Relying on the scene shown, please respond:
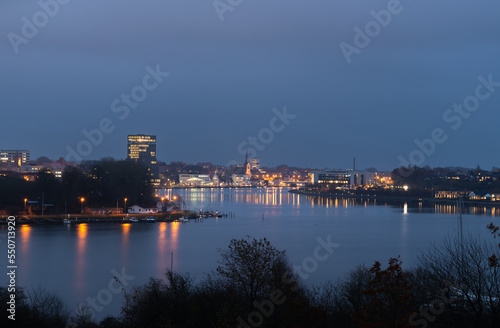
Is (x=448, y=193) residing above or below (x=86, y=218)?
above

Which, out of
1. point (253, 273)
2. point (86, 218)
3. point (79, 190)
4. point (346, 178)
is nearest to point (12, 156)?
point (346, 178)

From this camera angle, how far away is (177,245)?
785 centimetres

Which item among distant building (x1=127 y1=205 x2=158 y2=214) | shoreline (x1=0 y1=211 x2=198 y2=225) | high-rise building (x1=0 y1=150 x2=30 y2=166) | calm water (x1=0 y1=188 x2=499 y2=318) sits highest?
high-rise building (x1=0 y1=150 x2=30 y2=166)

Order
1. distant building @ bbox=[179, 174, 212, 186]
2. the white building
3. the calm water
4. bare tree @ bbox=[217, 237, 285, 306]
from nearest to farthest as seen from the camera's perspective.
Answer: bare tree @ bbox=[217, 237, 285, 306] < the calm water < distant building @ bbox=[179, 174, 212, 186] < the white building

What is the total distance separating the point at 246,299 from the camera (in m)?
3.02

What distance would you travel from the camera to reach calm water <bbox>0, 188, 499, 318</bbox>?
18.0ft

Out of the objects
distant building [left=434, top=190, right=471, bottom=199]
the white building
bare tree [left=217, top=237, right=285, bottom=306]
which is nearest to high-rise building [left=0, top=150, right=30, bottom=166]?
the white building

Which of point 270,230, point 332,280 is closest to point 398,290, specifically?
point 332,280

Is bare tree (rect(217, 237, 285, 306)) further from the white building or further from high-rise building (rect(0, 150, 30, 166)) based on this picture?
the white building

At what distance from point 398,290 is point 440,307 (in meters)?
0.71

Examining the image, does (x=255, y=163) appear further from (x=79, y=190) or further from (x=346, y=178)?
(x=79, y=190)

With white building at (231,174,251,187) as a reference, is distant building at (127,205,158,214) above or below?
below

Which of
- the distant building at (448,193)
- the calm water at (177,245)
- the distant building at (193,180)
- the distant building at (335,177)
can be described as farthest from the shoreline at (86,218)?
the distant building at (193,180)

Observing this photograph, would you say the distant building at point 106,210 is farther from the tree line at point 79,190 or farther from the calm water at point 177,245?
the calm water at point 177,245
